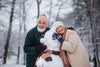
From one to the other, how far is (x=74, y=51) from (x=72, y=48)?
4.3 inches

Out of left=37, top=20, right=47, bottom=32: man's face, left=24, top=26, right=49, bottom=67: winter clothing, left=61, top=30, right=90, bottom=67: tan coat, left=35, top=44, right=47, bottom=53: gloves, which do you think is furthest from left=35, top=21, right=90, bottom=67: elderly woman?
left=24, top=26, right=49, bottom=67: winter clothing

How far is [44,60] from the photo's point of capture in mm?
2268

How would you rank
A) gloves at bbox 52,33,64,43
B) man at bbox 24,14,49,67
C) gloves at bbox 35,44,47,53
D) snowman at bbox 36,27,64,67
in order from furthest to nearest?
man at bbox 24,14,49,67 < gloves at bbox 35,44,47,53 < gloves at bbox 52,33,64,43 < snowman at bbox 36,27,64,67

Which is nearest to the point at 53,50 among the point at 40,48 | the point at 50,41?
the point at 50,41

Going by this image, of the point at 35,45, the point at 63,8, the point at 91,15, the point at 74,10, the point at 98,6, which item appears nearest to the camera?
the point at 35,45

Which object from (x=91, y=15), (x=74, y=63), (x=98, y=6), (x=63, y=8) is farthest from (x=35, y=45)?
(x=63, y=8)

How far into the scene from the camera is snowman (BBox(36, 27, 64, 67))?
7.37 ft

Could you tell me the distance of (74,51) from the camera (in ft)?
7.83

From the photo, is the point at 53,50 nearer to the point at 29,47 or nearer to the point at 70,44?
the point at 70,44

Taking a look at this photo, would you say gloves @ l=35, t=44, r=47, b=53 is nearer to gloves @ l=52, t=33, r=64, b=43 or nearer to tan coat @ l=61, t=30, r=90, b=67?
gloves @ l=52, t=33, r=64, b=43

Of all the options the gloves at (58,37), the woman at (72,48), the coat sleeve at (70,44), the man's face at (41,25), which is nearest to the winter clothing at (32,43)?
the man's face at (41,25)

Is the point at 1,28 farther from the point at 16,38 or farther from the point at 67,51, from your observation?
the point at 67,51

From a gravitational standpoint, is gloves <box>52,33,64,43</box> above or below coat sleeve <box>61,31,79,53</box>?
above

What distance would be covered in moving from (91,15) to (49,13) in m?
8.35
